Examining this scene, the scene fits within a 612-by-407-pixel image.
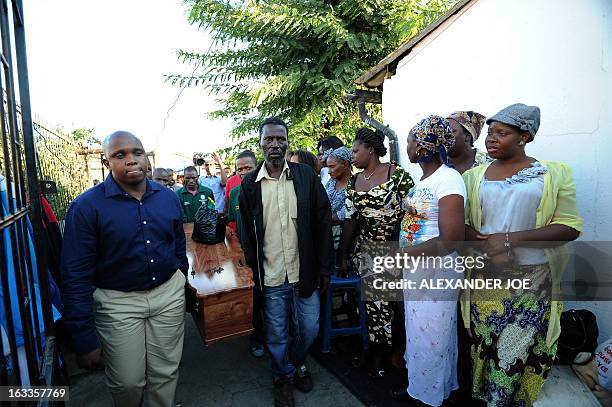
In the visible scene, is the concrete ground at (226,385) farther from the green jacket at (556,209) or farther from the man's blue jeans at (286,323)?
the green jacket at (556,209)

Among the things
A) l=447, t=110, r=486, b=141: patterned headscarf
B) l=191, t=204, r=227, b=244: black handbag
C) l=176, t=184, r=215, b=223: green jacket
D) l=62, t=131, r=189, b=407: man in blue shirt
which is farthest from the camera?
l=176, t=184, r=215, b=223: green jacket

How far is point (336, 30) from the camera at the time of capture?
7578 millimetres

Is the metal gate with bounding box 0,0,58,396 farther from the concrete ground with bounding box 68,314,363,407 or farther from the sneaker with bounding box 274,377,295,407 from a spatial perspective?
the sneaker with bounding box 274,377,295,407

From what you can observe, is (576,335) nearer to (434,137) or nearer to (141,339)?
(434,137)

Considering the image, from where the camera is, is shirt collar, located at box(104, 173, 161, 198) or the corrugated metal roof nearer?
shirt collar, located at box(104, 173, 161, 198)

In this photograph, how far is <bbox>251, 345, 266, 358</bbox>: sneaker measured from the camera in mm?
Result: 3338

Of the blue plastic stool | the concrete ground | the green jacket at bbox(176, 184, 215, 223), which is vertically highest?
the green jacket at bbox(176, 184, 215, 223)

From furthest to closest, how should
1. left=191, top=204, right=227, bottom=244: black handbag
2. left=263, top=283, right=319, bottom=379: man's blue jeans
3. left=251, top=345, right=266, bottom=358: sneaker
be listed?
left=191, top=204, right=227, bottom=244: black handbag < left=251, top=345, right=266, bottom=358: sneaker < left=263, top=283, right=319, bottom=379: man's blue jeans

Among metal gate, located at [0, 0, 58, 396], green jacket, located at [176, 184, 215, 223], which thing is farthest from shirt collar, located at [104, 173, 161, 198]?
green jacket, located at [176, 184, 215, 223]

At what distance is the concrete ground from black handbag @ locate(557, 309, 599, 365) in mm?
1581

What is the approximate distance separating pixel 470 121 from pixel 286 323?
7.73 feet

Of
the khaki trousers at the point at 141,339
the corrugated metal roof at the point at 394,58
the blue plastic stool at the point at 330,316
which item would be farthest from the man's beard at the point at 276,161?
the corrugated metal roof at the point at 394,58

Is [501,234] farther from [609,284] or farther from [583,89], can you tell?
[583,89]

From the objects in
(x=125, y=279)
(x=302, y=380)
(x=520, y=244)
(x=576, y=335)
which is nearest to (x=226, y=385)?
(x=302, y=380)
